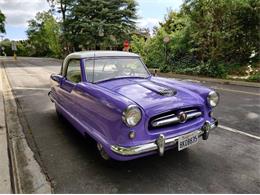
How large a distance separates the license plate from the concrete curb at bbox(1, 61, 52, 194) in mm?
1688

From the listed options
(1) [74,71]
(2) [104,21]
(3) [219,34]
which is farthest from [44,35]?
(1) [74,71]

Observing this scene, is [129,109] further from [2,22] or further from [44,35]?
[44,35]

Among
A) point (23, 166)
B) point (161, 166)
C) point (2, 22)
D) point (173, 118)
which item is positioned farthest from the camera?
point (2, 22)

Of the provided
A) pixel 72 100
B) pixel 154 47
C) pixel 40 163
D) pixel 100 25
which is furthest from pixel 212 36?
pixel 100 25

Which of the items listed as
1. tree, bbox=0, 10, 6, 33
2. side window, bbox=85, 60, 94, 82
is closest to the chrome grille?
side window, bbox=85, 60, 94, 82

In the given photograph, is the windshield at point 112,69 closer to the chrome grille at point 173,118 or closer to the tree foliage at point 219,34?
the chrome grille at point 173,118

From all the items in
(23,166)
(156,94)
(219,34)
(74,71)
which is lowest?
(23,166)

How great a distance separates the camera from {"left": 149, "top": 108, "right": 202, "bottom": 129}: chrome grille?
10.1ft

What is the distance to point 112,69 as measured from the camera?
429 centimetres

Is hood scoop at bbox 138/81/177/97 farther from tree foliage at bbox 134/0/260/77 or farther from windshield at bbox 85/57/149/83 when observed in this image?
tree foliage at bbox 134/0/260/77

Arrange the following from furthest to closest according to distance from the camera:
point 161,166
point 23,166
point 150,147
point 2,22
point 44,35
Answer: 1. point 44,35
2. point 2,22
3. point 23,166
4. point 161,166
5. point 150,147

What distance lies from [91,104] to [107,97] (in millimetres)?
382

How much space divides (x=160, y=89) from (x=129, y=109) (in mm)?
873

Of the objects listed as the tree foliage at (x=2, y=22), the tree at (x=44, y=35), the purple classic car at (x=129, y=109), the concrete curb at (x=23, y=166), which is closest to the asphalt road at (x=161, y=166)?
the concrete curb at (x=23, y=166)
